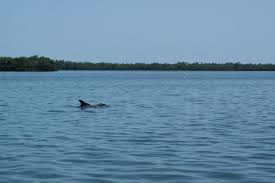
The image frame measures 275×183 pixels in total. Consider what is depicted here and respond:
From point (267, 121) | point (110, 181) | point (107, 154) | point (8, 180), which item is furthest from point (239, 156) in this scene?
point (267, 121)

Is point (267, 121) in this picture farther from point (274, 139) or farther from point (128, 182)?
point (128, 182)

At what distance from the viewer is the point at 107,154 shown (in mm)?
16250

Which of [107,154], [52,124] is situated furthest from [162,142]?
[52,124]

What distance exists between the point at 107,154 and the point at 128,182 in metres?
3.68

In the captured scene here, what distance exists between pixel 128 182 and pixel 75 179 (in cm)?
111

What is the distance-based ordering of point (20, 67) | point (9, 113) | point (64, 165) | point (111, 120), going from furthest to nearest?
point (20, 67) < point (9, 113) < point (111, 120) < point (64, 165)

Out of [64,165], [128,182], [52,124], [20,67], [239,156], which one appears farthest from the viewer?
[20,67]

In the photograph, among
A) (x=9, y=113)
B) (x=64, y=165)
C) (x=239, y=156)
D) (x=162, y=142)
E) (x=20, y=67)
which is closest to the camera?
(x=64, y=165)

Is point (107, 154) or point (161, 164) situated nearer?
point (161, 164)

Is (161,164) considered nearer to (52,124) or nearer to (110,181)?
(110,181)

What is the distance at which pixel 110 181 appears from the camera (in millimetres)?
12719

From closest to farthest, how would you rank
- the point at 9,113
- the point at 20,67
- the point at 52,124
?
the point at 52,124 < the point at 9,113 < the point at 20,67

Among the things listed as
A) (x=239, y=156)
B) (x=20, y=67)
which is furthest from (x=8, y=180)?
(x=20, y=67)

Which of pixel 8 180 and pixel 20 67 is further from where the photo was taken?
pixel 20 67
